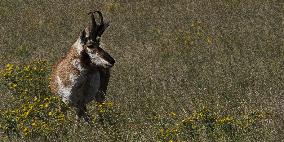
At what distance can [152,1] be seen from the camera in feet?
64.8

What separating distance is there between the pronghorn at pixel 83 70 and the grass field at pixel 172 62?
45 cm

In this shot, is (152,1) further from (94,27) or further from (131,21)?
(94,27)

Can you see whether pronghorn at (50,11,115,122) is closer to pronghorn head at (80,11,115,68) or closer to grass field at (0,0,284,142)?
pronghorn head at (80,11,115,68)

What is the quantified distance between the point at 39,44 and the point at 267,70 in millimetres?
8447

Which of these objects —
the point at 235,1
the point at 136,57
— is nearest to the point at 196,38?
the point at 136,57

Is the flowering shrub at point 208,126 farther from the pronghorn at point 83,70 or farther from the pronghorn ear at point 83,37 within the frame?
the pronghorn ear at point 83,37

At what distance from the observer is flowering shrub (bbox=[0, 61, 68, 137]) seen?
811 centimetres

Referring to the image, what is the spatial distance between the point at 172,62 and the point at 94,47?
4.65 m

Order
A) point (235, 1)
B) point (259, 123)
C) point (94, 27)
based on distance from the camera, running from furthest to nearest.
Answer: point (235, 1) < point (94, 27) < point (259, 123)

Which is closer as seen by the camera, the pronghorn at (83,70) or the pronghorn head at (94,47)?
the pronghorn head at (94,47)

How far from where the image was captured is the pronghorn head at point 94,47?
8930 millimetres

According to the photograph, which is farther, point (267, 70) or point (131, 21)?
point (131, 21)

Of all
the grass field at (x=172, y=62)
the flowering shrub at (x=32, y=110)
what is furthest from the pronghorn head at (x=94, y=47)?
the flowering shrub at (x=32, y=110)

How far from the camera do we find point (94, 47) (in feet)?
29.7
